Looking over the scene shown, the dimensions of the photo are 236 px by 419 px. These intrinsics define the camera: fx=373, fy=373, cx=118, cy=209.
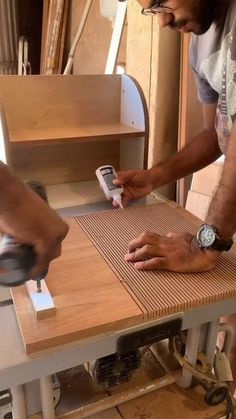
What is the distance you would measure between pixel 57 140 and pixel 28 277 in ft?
2.30

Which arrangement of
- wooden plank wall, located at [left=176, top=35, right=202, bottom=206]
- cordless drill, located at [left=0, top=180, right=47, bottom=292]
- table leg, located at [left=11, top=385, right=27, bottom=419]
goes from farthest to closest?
1. wooden plank wall, located at [left=176, top=35, right=202, bottom=206]
2. table leg, located at [left=11, top=385, right=27, bottom=419]
3. cordless drill, located at [left=0, top=180, right=47, bottom=292]

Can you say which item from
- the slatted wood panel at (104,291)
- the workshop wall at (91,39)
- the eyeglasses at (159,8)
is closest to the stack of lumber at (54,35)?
the workshop wall at (91,39)

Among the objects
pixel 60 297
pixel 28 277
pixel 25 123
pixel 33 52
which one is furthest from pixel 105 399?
pixel 33 52

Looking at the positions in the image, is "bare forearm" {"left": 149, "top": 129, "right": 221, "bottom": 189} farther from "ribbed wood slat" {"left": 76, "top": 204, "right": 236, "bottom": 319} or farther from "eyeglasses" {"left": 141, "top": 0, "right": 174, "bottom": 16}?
"eyeglasses" {"left": 141, "top": 0, "right": 174, "bottom": 16}

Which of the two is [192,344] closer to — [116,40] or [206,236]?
[206,236]

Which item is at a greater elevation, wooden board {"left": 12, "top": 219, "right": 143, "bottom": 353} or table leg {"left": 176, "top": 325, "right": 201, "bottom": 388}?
wooden board {"left": 12, "top": 219, "right": 143, "bottom": 353}

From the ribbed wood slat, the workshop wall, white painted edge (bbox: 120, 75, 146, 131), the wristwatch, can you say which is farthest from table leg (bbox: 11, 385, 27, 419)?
the workshop wall

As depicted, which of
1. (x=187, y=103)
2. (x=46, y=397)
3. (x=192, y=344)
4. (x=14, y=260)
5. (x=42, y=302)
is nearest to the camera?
(x=14, y=260)

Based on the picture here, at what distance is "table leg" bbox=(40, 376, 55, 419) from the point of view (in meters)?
0.72

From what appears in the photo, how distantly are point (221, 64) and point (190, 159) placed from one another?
33 cm

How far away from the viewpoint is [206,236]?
31.0 inches

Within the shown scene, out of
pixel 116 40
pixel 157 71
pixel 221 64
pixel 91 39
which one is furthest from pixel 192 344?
pixel 91 39

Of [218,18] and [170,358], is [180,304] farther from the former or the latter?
[218,18]

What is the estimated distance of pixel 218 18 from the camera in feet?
2.90
